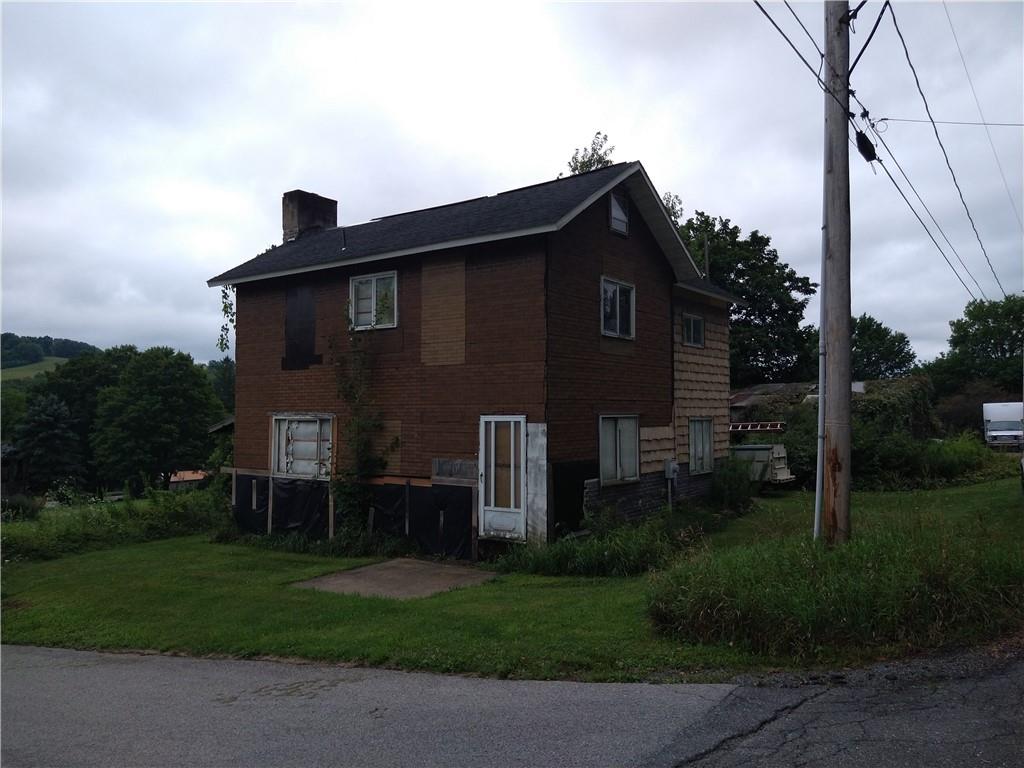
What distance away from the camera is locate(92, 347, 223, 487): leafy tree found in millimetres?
59062

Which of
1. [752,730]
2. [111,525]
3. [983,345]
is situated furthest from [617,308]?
[983,345]

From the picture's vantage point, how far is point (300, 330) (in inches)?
673

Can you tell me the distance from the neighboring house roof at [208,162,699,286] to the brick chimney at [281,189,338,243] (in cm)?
108

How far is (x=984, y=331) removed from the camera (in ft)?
222

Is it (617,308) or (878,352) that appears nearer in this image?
(617,308)

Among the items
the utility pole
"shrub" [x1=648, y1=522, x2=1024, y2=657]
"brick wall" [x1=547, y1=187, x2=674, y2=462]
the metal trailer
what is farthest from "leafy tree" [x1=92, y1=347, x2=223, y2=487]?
the utility pole

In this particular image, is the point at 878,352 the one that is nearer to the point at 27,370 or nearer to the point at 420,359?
the point at 420,359

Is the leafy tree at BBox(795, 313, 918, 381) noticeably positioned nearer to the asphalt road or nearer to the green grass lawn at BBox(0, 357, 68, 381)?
the asphalt road

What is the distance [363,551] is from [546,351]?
17.7 feet

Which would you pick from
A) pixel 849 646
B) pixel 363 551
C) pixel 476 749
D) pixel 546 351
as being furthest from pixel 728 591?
pixel 363 551

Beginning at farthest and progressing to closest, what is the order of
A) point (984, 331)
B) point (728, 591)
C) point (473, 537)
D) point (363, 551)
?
point (984, 331) < point (363, 551) < point (473, 537) < point (728, 591)

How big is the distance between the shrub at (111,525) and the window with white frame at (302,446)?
2497 mm

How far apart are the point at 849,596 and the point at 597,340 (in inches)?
341

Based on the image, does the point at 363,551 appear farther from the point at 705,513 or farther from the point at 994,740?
the point at 994,740
